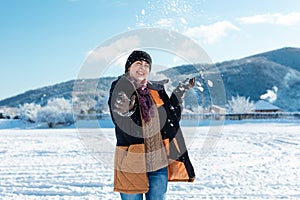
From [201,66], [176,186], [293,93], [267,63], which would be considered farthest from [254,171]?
[267,63]

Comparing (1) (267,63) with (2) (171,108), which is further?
(1) (267,63)

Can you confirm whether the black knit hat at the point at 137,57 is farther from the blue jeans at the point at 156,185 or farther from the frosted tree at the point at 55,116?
the frosted tree at the point at 55,116

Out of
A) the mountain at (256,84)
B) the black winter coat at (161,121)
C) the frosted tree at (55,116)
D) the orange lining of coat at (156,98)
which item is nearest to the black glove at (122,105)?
the black winter coat at (161,121)

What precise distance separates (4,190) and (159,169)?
434cm

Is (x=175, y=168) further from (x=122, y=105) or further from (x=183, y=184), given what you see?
(x=183, y=184)

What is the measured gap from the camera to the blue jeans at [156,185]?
9.37ft

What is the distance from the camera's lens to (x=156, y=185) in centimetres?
287

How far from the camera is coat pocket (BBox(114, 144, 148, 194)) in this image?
279 cm

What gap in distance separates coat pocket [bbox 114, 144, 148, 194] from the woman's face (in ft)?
1.49

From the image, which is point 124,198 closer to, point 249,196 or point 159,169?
point 159,169

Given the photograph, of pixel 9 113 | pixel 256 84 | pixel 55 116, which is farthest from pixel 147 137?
pixel 256 84

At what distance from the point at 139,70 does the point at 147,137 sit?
45cm

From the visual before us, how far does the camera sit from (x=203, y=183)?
6770 millimetres

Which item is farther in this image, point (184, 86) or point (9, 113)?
point (9, 113)
